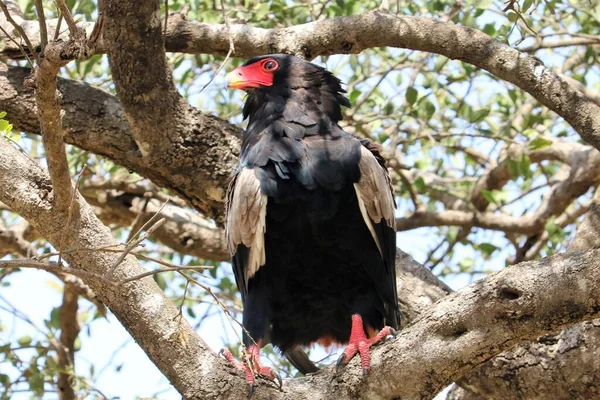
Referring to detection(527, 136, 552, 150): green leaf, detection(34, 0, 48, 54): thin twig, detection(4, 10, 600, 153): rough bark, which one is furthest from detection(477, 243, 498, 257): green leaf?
detection(34, 0, 48, 54): thin twig

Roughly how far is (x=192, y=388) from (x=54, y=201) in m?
0.90

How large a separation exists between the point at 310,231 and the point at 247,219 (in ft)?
1.02

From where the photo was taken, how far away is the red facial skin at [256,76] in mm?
4621

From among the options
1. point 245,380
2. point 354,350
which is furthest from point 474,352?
point 245,380

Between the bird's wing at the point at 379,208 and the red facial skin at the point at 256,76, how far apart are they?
72cm

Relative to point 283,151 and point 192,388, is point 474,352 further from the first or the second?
point 283,151

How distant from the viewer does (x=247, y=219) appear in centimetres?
402

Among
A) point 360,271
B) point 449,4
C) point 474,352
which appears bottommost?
point 474,352

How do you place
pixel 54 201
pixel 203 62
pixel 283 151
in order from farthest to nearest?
pixel 203 62
pixel 283 151
pixel 54 201

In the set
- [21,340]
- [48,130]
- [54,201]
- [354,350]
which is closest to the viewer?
[48,130]

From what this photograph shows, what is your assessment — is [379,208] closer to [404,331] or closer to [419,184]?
[404,331]

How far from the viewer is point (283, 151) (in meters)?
4.10

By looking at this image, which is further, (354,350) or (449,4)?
(449,4)

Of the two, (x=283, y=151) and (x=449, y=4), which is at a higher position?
(x=449, y=4)
